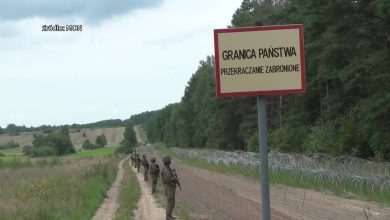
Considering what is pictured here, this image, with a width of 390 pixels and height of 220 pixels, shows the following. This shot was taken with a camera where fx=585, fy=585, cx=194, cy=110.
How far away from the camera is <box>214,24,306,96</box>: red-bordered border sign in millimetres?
5125

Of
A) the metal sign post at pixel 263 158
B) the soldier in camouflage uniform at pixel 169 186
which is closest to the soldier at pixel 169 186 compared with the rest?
the soldier in camouflage uniform at pixel 169 186

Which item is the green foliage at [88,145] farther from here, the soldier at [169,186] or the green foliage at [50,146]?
the soldier at [169,186]

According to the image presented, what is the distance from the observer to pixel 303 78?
5141 mm

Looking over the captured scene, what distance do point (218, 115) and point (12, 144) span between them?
71663 millimetres

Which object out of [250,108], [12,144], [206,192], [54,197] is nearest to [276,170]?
[206,192]

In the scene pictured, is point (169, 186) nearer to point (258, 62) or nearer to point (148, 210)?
point (148, 210)

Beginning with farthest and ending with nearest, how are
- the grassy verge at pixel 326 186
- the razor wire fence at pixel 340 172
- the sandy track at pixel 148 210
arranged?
1. the razor wire fence at pixel 340 172
2. the grassy verge at pixel 326 186
3. the sandy track at pixel 148 210

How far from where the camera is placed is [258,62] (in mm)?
5133

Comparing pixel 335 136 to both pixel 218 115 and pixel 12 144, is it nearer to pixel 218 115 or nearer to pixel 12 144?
pixel 218 115

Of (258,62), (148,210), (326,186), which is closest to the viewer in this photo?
(258,62)

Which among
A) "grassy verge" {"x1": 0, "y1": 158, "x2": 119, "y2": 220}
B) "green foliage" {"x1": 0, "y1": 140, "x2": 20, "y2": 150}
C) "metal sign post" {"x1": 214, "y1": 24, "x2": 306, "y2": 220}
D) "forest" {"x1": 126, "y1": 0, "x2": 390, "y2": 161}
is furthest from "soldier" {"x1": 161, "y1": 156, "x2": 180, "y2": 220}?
"green foliage" {"x1": 0, "y1": 140, "x2": 20, "y2": 150}

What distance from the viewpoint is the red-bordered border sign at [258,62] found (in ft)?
16.8

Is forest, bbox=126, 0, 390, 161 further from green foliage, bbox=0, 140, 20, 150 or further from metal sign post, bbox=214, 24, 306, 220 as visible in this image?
green foliage, bbox=0, 140, 20, 150

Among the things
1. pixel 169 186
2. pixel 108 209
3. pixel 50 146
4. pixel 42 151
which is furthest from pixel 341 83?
pixel 50 146
